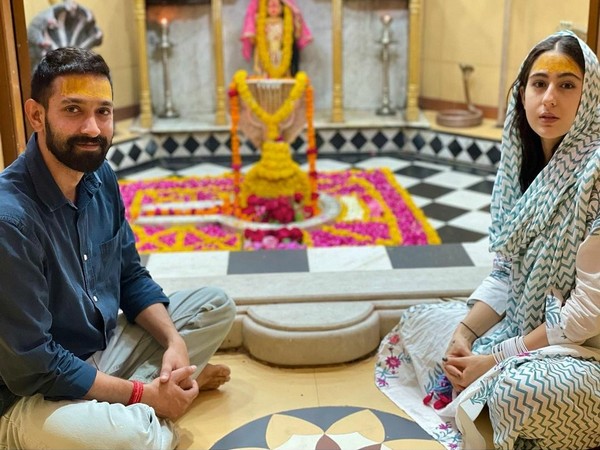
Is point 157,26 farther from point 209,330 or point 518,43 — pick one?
point 209,330

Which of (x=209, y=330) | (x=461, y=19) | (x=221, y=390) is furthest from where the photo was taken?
(x=461, y=19)

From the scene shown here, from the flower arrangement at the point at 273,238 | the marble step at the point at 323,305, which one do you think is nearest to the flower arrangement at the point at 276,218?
the flower arrangement at the point at 273,238

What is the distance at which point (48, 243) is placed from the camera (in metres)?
1.68

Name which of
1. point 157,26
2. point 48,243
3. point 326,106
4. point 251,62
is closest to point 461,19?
point 326,106

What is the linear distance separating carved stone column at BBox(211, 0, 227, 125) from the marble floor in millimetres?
2786

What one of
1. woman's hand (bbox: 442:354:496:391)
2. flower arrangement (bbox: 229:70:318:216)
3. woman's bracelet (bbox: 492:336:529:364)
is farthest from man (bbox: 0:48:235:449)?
→ flower arrangement (bbox: 229:70:318:216)

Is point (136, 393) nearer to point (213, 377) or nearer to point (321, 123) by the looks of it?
point (213, 377)

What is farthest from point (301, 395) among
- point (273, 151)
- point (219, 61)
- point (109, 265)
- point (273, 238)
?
point (219, 61)

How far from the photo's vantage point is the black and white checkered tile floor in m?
3.08

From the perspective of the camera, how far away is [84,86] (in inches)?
67.4

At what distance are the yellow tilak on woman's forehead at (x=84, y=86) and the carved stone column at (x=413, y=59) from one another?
4388mm

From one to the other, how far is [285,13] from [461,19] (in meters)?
1.43

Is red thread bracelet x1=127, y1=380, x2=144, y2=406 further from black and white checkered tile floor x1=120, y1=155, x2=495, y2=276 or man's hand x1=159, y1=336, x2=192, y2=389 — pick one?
black and white checkered tile floor x1=120, y1=155, x2=495, y2=276

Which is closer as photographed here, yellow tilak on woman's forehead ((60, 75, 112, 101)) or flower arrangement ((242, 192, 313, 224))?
yellow tilak on woman's forehead ((60, 75, 112, 101))
